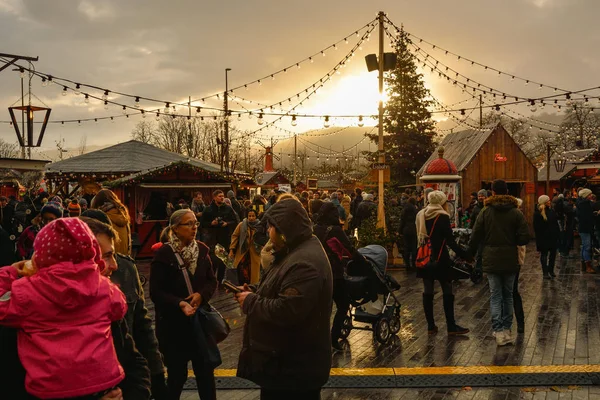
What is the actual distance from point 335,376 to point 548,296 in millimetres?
6167

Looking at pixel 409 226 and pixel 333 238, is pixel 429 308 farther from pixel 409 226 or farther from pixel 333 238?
pixel 409 226

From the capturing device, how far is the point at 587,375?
20.1 ft

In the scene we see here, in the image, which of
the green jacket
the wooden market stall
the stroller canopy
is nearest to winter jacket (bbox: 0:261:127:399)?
the stroller canopy

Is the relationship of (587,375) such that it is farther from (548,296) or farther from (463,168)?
(463,168)

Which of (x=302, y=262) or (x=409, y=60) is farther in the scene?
(x=409, y=60)

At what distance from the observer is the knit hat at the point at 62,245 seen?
2.34 metres

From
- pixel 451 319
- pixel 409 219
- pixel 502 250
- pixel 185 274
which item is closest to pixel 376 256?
pixel 451 319

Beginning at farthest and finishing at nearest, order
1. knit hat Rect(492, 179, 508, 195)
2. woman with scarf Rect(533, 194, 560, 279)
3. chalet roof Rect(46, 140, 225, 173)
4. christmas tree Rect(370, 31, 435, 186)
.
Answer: christmas tree Rect(370, 31, 435, 186), chalet roof Rect(46, 140, 225, 173), woman with scarf Rect(533, 194, 560, 279), knit hat Rect(492, 179, 508, 195)

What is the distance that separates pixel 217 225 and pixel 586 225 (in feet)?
28.5

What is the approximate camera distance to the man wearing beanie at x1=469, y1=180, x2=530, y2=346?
740 cm

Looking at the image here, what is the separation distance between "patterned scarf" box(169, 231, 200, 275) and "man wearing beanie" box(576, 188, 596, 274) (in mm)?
11890

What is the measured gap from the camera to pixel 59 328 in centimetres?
231

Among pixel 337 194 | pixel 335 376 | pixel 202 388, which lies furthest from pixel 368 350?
pixel 337 194

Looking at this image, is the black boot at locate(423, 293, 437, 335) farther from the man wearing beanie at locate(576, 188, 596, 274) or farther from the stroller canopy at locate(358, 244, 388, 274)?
the man wearing beanie at locate(576, 188, 596, 274)
